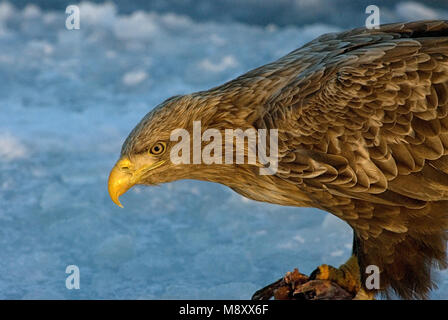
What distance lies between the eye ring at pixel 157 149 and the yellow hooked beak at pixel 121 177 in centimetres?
9

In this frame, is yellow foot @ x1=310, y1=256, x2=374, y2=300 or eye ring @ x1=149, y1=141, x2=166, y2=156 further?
yellow foot @ x1=310, y1=256, x2=374, y2=300

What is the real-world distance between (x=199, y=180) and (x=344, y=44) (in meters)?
1.47

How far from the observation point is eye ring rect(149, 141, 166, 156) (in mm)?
4492

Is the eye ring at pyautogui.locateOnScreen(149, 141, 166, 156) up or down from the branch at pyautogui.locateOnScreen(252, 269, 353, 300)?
up

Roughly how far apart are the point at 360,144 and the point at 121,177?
5.33 ft

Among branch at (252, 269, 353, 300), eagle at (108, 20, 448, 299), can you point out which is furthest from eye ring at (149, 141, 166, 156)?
branch at (252, 269, 353, 300)

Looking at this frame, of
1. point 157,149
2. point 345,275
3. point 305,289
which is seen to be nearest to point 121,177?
point 157,149

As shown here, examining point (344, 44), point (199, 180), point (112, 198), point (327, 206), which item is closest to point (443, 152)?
point (327, 206)

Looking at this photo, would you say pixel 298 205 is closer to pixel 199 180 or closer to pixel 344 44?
pixel 199 180

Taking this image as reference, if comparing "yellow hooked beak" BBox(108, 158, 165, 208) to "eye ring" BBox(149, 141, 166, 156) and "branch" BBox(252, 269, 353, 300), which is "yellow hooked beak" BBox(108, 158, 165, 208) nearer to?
"eye ring" BBox(149, 141, 166, 156)

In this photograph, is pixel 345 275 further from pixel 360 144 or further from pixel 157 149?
pixel 157 149

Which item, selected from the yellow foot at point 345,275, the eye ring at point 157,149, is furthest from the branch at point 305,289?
the eye ring at point 157,149

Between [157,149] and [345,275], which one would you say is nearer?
[157,149]

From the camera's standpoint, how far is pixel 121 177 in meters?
4.48
